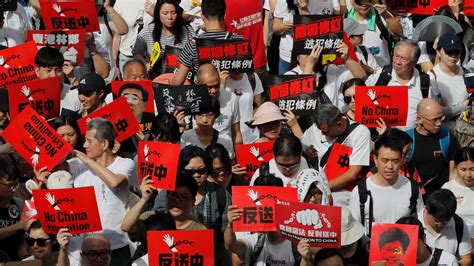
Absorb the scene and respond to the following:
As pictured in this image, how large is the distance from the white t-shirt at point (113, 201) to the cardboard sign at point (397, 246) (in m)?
2.39

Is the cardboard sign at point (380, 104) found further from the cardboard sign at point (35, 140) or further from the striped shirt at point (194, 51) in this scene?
the cardboard sign at point (35, 140)

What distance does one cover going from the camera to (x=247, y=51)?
16094 millimetres

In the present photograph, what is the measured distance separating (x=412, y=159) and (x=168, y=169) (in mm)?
2891

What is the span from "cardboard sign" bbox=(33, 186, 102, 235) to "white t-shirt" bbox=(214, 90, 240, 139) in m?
A: 2.80

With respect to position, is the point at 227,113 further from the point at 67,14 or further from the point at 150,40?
the point at 67,14

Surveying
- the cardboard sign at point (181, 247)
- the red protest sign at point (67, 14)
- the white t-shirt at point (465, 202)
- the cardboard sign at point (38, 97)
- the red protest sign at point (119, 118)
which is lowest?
the white t-shirt at point (465, 202)

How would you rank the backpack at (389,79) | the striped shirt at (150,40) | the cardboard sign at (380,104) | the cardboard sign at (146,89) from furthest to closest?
1. the striped shirt at (150,40)
2. the backpack at (389,79)
3. the cardboard sign at (146,89)
4. the cardboard sign at (380,104)

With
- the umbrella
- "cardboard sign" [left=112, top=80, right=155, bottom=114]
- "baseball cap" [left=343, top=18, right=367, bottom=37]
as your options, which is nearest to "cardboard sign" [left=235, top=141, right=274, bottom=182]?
"cardboard sign" [left=112, top=80, right=155, bottom=114]

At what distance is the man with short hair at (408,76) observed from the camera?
1634 centimetres

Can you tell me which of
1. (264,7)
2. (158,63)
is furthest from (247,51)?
(264,7)

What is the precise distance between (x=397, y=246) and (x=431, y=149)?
278 centimetres

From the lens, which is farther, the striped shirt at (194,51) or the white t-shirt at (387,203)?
the striped shirt at (194,51)

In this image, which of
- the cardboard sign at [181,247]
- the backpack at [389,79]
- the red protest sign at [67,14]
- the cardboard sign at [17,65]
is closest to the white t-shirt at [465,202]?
the backpack at [389,79]

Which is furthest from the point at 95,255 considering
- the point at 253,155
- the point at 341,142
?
the point at 341,142
